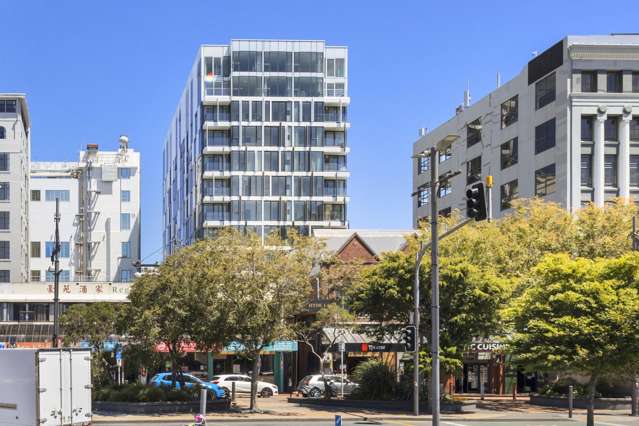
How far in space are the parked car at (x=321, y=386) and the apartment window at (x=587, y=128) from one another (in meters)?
26.3

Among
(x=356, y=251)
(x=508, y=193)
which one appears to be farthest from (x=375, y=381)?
(x=508, y=193)

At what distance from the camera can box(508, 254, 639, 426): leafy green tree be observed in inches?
1113

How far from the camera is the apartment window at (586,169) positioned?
6638cm

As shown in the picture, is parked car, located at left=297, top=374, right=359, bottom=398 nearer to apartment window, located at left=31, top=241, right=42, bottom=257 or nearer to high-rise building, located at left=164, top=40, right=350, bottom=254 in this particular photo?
high-rise building, located at left=164, top=40, right=350, bottom=254

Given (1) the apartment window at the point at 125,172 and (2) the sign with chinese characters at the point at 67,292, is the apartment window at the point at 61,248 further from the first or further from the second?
(2) the sign with chinese characters at the point at 67,292

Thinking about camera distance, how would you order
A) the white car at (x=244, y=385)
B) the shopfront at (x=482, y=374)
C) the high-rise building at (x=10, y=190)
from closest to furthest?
the shopfront at (x=482, y=374) → the white car at (x=244, y=385) → the high-rise building at (x=10, y=190)

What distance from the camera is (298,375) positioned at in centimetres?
6359

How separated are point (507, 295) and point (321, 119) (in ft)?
206

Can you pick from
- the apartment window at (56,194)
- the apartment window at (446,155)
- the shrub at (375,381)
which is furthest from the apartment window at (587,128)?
the apartment window at (56,194)

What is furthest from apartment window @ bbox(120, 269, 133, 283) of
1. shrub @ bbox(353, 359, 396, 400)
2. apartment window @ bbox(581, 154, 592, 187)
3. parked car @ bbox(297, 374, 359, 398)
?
shrub @ bbox(353, 359, 396, 400)

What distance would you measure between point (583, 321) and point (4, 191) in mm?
72104

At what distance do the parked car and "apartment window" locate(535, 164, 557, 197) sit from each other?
24.5 m

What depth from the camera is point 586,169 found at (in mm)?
66562

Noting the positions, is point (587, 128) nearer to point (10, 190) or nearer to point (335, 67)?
point (335, 67)
